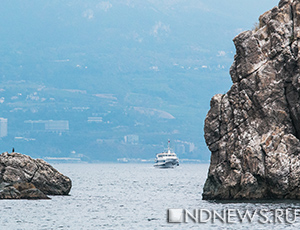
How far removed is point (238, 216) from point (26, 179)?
29379 millimetres

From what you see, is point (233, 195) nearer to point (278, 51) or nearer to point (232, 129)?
point (232, 129)

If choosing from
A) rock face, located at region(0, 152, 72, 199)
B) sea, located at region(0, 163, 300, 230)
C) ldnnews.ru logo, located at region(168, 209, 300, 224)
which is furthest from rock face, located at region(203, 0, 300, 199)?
rock face, located at region(0, 152, 72, 199)

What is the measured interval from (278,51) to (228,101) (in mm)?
6978

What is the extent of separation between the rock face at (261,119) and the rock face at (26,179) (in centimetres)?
1875

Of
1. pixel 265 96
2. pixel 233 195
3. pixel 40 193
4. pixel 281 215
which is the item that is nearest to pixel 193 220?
pixel 281 215

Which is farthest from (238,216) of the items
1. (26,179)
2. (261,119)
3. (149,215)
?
(26,179)

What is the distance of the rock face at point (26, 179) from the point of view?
7450cm

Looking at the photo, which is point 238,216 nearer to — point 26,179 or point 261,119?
point 261,119

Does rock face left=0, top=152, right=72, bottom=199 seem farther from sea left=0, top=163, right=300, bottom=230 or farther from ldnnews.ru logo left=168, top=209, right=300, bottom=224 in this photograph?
ldnnews.ru logo left=168, top=209, right=300, bottom=224

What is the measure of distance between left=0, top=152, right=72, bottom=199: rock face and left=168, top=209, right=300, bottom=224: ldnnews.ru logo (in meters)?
19.9

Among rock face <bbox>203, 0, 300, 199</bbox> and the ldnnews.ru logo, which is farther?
rock face <bbox>203, 0, 300, 199</bbox>

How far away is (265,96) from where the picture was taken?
67.7m

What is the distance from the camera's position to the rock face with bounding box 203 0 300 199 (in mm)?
65250

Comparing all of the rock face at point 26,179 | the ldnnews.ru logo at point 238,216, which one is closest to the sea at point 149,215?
the ldnnews.ru logo at point 238,216
